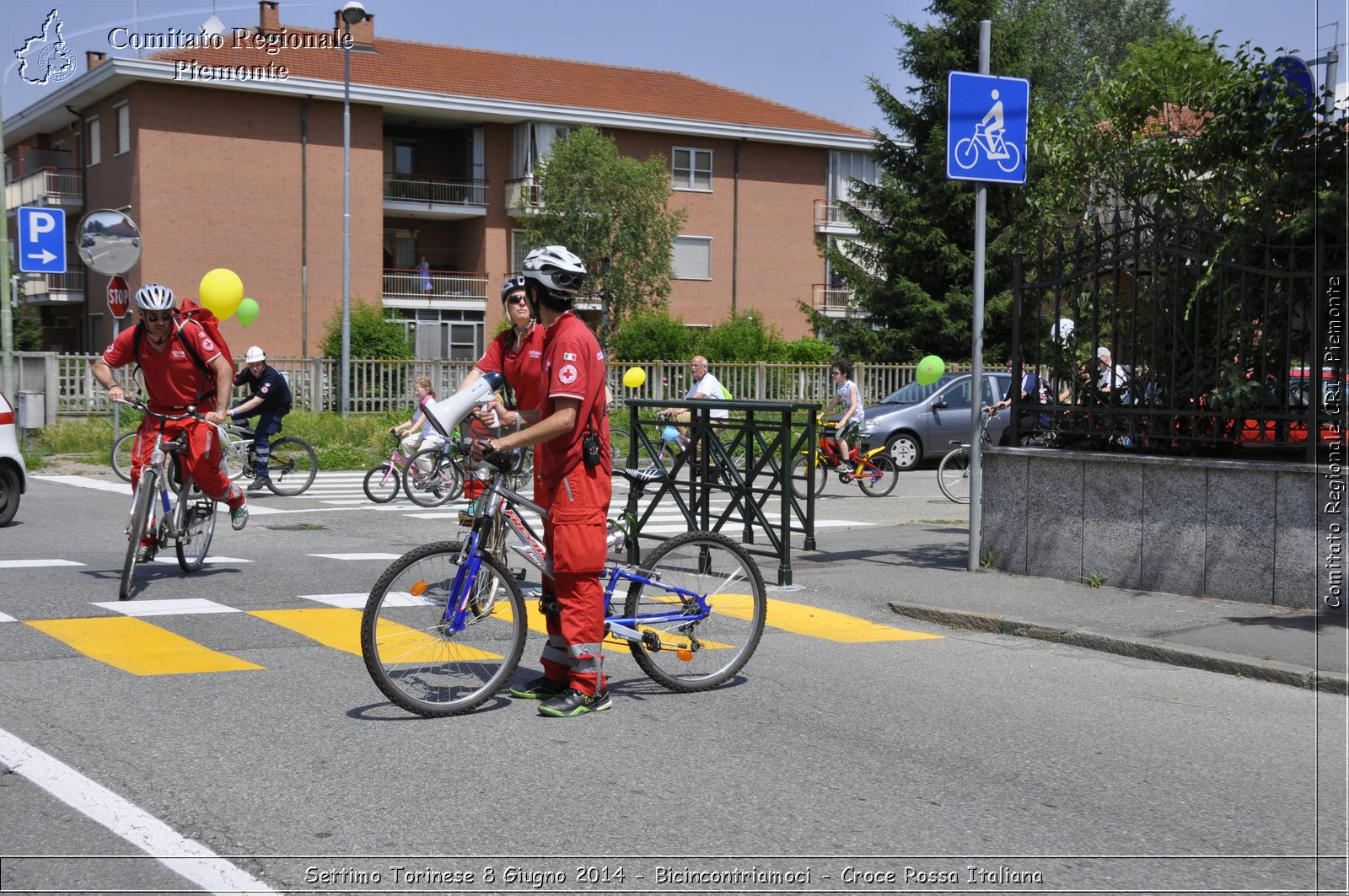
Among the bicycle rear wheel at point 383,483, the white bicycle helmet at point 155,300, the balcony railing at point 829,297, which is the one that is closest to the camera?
the white bicycle helmet at point 155,300

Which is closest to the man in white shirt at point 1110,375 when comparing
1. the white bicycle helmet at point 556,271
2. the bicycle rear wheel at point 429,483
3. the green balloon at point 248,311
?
the white bicycle helmet at point 556,271

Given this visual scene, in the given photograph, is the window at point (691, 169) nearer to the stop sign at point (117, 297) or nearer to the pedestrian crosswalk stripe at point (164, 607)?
the stop sign at point (117, 297)

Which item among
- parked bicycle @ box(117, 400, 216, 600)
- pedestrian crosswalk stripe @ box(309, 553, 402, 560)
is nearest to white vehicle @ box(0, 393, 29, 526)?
pedestrian crosswalk stripe @ box(309, 553, 402, 560)

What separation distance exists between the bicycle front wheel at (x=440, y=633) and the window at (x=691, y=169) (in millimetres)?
45532

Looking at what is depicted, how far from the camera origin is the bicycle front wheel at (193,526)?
9.56 metres

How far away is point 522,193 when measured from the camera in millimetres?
45531

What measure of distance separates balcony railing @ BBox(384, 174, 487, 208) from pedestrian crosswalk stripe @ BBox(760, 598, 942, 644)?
3996cm

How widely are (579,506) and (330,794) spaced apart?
1667 mm

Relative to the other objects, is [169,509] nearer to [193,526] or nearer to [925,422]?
[193,526]

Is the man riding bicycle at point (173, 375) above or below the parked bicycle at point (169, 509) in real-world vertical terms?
above

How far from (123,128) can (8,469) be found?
3243cm

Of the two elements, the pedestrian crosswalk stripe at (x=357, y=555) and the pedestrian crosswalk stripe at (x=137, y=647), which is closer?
the pedestrian crosswalk stripe at (x=137, y=647)

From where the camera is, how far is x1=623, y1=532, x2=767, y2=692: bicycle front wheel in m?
6.44

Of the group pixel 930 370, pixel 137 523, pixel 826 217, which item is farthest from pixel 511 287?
pixel 826 217
